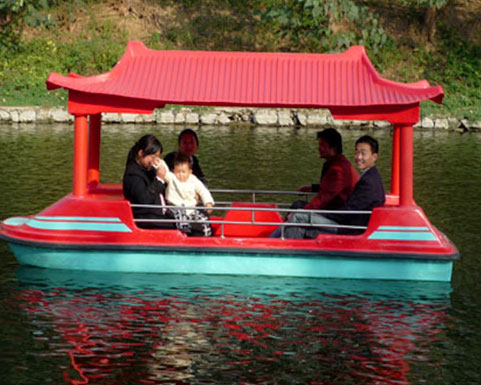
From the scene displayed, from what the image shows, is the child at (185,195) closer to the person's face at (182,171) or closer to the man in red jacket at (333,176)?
the person's face at (182,171)

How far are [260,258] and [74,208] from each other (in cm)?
217

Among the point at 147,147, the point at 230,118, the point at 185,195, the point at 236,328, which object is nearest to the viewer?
the point at 236,328

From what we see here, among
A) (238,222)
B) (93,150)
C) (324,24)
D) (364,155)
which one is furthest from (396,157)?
(324,24)

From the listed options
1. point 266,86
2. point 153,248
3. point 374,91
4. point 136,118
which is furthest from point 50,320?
point 136,118

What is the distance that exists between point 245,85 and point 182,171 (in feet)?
4.15

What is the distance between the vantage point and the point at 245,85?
11.0 m

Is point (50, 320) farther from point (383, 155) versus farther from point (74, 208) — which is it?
point (383, 155)

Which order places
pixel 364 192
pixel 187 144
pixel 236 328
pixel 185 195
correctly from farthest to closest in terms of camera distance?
pixel 187 144 < pixel 185 195 < pixel 364 192 < pixel 236 328

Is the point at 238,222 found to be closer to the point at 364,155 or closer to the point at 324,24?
the point at 364,155

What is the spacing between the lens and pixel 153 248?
11.0m

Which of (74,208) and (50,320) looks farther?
(74,208)

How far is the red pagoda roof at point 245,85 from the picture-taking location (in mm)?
10742

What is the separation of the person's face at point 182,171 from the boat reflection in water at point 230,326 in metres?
1.16

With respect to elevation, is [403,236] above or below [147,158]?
below
